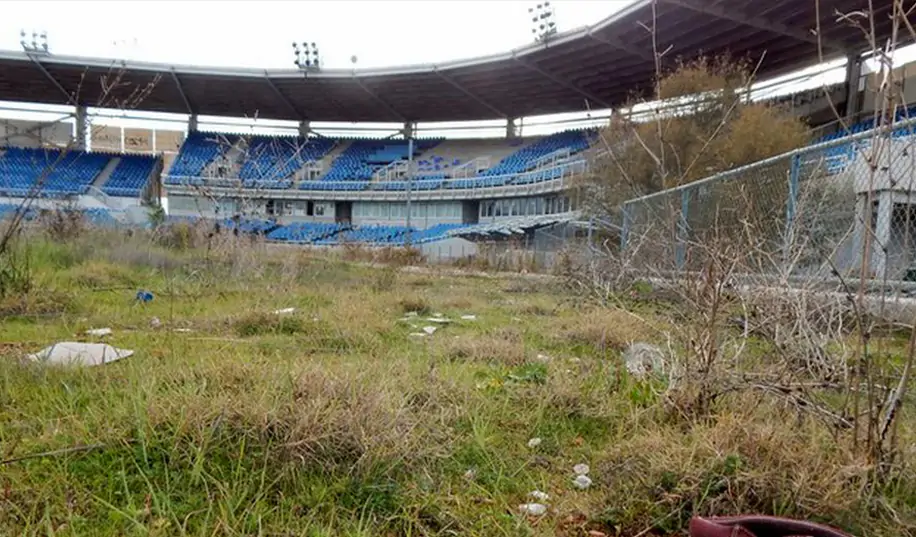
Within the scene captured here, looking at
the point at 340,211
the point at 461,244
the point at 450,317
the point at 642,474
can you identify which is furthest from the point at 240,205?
the point at 340,211

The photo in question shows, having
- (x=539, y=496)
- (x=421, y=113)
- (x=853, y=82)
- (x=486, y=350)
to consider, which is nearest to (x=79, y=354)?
(x=486, y=350)

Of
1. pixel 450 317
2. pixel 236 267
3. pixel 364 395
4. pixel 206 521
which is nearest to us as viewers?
pixel 206 521

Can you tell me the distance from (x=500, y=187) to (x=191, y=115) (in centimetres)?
2532

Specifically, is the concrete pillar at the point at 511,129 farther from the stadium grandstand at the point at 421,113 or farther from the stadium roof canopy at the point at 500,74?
the stadium roof canopy at the point at 500,74

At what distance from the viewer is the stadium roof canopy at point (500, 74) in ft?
68.9

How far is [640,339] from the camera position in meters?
3.62

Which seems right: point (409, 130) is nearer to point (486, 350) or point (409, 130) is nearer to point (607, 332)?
point (607, 332)

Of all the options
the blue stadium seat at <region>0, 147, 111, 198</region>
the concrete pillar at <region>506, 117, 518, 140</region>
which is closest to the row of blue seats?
the blue stadium seat at <region>0, 147, 111, 198</region>

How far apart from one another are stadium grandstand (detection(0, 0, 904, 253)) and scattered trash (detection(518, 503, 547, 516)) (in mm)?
21732

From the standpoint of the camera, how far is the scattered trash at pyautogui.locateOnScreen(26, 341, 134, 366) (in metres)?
2.36

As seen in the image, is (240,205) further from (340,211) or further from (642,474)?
(340,211)

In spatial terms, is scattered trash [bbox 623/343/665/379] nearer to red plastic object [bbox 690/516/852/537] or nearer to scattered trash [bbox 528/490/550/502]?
scattered trash [bbox 528/490/550/502]

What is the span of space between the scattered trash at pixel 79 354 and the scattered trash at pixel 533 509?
6.67 ft

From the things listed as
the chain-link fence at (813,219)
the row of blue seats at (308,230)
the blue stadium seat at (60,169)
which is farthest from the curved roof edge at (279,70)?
the chain-link fence at (813,219)
